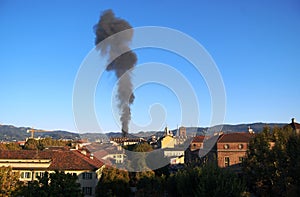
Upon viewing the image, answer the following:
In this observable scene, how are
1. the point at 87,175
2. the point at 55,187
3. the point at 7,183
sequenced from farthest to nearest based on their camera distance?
1. the point at 87,175
2. the point at 7,183
3. the point at 55,187

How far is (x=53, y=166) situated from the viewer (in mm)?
36438

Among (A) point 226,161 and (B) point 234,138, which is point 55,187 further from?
(B) point 234,138

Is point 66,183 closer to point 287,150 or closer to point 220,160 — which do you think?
point 287,150

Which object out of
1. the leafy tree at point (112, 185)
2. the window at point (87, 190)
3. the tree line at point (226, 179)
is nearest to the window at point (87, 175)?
the window at point (87, 190)

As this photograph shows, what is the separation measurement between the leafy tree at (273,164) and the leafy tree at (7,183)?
20312 mm

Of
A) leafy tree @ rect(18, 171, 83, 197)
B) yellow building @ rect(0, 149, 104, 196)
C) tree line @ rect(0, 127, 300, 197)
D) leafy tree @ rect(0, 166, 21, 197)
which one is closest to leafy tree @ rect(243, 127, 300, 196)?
tree line @ rect(0, 127, 300, 197)

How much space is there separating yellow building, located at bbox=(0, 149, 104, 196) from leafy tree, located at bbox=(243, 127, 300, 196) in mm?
18015

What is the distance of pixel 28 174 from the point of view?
3609 centimetres

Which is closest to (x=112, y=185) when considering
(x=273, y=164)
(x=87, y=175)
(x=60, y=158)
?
(x=87, y=175)

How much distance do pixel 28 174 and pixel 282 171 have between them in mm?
28188

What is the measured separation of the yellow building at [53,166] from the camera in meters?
35.9

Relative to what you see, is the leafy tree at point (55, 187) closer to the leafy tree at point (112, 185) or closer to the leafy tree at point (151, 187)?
the leafy tree at point (112, 185)

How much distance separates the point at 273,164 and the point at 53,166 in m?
24.9

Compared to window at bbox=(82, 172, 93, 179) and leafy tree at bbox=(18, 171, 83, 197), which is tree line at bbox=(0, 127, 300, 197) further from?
window at bbox=(82, 172, 93, 179)
